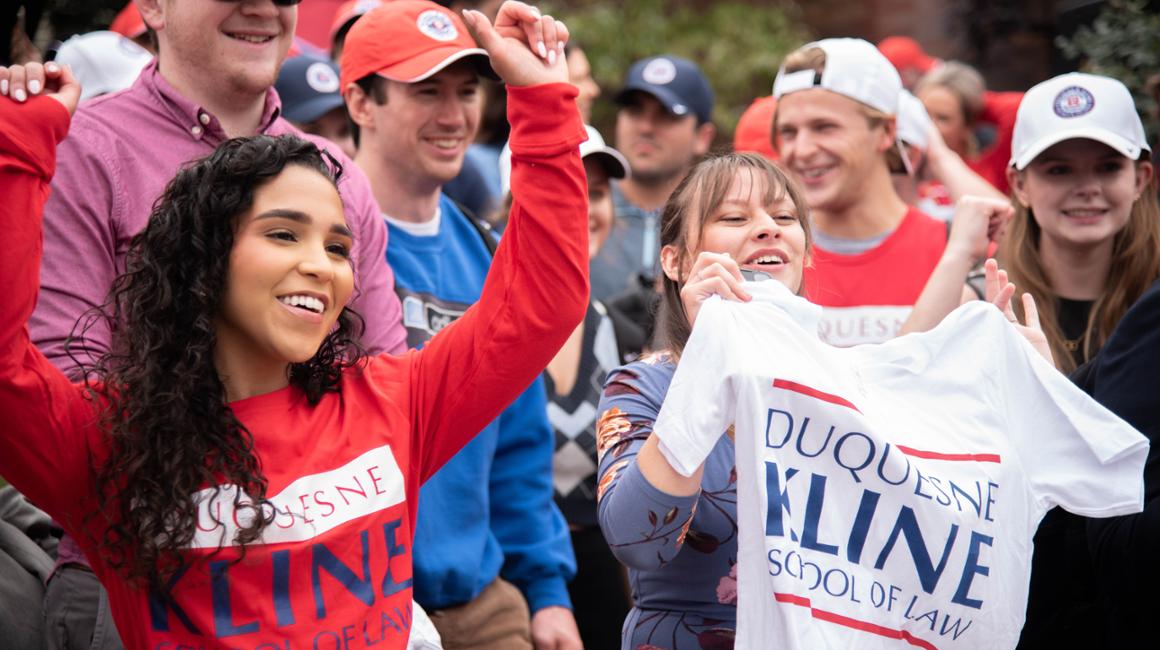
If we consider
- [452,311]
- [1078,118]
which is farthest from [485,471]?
[1078,118]

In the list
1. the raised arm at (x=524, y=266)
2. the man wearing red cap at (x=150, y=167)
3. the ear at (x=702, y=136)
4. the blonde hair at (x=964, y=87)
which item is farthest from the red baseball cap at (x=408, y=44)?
the blonde hair at (x=964, y=87)

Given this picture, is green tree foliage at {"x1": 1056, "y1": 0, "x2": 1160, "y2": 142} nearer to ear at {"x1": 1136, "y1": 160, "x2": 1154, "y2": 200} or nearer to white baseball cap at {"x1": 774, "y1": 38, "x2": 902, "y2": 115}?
ear at {"x1": 1136, "y1": 160, "x2": 1154, "y2": 200}

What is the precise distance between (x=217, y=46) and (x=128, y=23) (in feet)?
11.2

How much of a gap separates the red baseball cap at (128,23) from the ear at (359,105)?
2091 millimetres

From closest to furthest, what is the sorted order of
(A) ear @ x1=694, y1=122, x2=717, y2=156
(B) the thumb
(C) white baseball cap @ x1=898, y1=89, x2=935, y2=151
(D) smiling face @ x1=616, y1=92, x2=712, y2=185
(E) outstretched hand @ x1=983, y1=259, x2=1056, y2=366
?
(B) the thumb → (E) outstretched hand @ x1=983, y1=259, x2=1056, y2=366 → (C) white baseball cap @ x1=898, y1=89, x2=935, y2=151 → (D) smiling face @ x1=616, y1=92, x2=712, y2=185 → (A) ear @ x1=694, y1=122, x2=717, y2=156

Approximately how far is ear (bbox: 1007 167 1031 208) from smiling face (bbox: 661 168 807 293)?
1.73 m

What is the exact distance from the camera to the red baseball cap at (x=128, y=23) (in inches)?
238

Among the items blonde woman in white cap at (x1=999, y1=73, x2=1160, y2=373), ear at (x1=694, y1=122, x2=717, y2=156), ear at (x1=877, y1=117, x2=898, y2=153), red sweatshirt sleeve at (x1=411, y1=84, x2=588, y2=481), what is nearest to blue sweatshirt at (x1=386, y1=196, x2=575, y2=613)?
red sweatshirt sleeve at (x1=411, y1=84, x2=588, y2=481)

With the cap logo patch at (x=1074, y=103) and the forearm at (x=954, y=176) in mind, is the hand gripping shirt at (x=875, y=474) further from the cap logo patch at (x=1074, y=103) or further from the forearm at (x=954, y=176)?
the forearm at (x=954, y=176)

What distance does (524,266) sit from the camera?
2744 millimetres

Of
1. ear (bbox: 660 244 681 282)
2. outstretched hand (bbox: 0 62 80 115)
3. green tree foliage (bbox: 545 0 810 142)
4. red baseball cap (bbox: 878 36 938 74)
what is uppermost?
green tree foliage (bbox: 545 0 810 142)

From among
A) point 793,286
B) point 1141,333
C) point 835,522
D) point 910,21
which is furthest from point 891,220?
point 910,21

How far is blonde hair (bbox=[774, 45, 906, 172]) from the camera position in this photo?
15.5 ft

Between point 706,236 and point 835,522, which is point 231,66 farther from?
point 835,522
